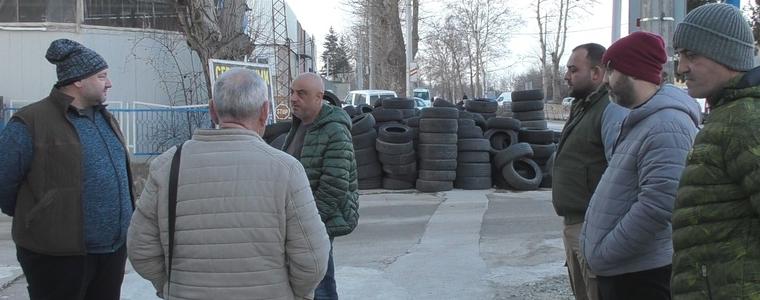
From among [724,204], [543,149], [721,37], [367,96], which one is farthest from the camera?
[367,96]

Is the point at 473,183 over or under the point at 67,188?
under

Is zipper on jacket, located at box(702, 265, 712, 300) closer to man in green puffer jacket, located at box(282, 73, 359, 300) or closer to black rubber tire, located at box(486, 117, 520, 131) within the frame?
man in green puffer jacket, located at box(282, 73, 359, 300)

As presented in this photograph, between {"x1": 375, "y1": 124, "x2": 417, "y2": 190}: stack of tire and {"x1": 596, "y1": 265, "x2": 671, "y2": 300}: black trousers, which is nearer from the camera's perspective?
{"x1": 596, "y1": 265, "x2": 671, "y2": 300}: black trousers

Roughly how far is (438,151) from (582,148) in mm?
8489

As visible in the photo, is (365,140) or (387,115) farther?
(387,115)

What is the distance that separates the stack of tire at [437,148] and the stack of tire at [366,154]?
2.63 feet

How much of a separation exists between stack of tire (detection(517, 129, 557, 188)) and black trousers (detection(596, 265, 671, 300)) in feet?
32.9

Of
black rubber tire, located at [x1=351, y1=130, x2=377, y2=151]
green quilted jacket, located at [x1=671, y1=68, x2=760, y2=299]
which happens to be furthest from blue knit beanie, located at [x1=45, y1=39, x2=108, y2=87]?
black rubber tire, located at [x1=351, y1=130, x2=377, y2=151]

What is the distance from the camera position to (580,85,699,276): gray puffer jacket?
9.27 feet

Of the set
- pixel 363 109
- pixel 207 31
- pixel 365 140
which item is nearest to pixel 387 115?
pixel 365 140

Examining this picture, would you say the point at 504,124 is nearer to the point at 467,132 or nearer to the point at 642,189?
the point at 467,132

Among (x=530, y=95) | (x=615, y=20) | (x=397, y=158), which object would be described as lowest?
(x=397, y=158)

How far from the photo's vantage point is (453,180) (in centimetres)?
1266

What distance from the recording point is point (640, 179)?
2.90 metres
